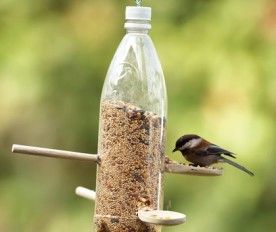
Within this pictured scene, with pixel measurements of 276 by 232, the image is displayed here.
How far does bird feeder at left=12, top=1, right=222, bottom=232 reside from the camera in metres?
4.82

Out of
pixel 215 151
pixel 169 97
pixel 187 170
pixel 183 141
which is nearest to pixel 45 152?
pixel 187 170

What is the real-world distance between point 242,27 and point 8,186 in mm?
2612

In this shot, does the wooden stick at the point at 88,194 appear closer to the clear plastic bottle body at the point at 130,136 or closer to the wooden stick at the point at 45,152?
the clear plastic bottle body at the point at 130,136

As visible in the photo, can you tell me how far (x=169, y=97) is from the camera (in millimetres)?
8883

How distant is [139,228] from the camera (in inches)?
189

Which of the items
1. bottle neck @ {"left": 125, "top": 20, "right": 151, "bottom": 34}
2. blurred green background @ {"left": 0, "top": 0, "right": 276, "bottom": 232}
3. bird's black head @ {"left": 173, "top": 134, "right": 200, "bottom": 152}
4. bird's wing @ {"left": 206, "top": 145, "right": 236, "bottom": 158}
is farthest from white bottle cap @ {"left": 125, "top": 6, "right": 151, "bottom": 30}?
blurred green background @ {"left": 0, "top": 0, "right": 276, "bottom": 232}

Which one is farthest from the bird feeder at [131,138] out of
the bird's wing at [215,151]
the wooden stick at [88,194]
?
the bird's wing at [215,151]

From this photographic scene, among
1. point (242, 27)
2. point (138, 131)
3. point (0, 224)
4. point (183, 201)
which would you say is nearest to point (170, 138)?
point (183, 201)

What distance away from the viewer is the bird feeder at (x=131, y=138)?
4.82 m

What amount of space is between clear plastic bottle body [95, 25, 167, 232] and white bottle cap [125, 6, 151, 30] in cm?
4

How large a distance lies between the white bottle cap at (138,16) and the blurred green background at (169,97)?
3661mm

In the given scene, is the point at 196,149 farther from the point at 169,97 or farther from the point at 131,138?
the point at 169,97

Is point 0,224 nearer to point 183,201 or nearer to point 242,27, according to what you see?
point 183,201

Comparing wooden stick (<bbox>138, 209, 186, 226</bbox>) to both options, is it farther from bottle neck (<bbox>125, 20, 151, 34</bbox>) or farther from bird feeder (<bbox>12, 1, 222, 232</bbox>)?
bottle neck (<bbox>125, 20, 151, 34</bbox>)
